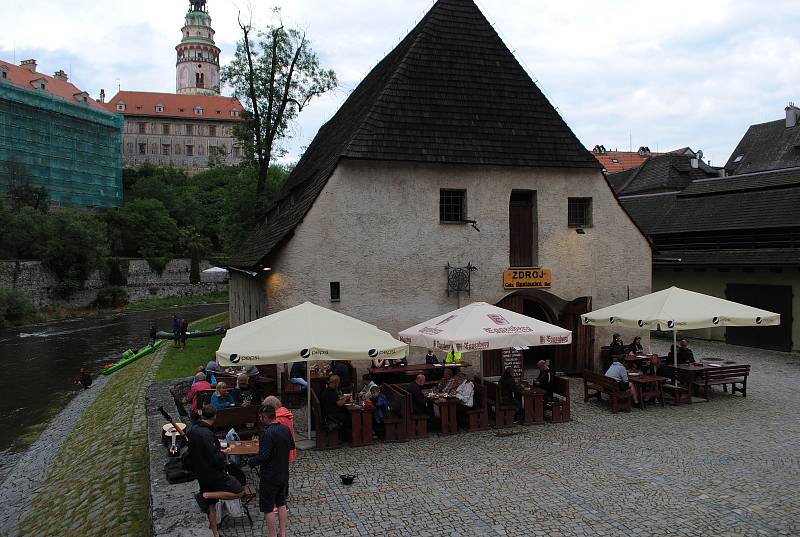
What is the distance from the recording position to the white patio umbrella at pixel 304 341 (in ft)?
35.0

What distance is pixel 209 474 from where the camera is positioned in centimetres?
752

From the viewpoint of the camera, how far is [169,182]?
101 m

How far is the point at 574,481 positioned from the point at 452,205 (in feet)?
32.7

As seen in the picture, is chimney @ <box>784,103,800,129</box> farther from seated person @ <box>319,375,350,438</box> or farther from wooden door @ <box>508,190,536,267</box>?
seated person @ <box>319,375,350,438</box>

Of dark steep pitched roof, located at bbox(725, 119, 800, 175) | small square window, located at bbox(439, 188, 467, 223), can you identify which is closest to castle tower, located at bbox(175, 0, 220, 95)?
dark steep pitched roof, located at bbox(725, 119, 800, 175)

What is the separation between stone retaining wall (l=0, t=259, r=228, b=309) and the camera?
176 ft

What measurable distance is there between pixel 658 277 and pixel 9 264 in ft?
173

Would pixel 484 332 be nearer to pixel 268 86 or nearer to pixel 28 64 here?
pixel 268 86

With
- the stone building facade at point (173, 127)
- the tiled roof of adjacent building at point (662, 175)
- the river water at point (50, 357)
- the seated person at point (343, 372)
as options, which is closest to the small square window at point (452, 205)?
the seated person at point (343, 372)

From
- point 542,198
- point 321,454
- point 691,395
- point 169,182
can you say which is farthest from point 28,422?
point 169,182

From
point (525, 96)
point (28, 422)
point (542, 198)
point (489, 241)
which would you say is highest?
point (525, 96)

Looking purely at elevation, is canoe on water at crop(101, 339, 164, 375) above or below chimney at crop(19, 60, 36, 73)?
below

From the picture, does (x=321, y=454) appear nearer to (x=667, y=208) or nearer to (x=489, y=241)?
(x=489, y=241)

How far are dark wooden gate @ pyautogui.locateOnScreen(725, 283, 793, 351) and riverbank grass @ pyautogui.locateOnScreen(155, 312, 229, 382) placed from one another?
72.8 ft
